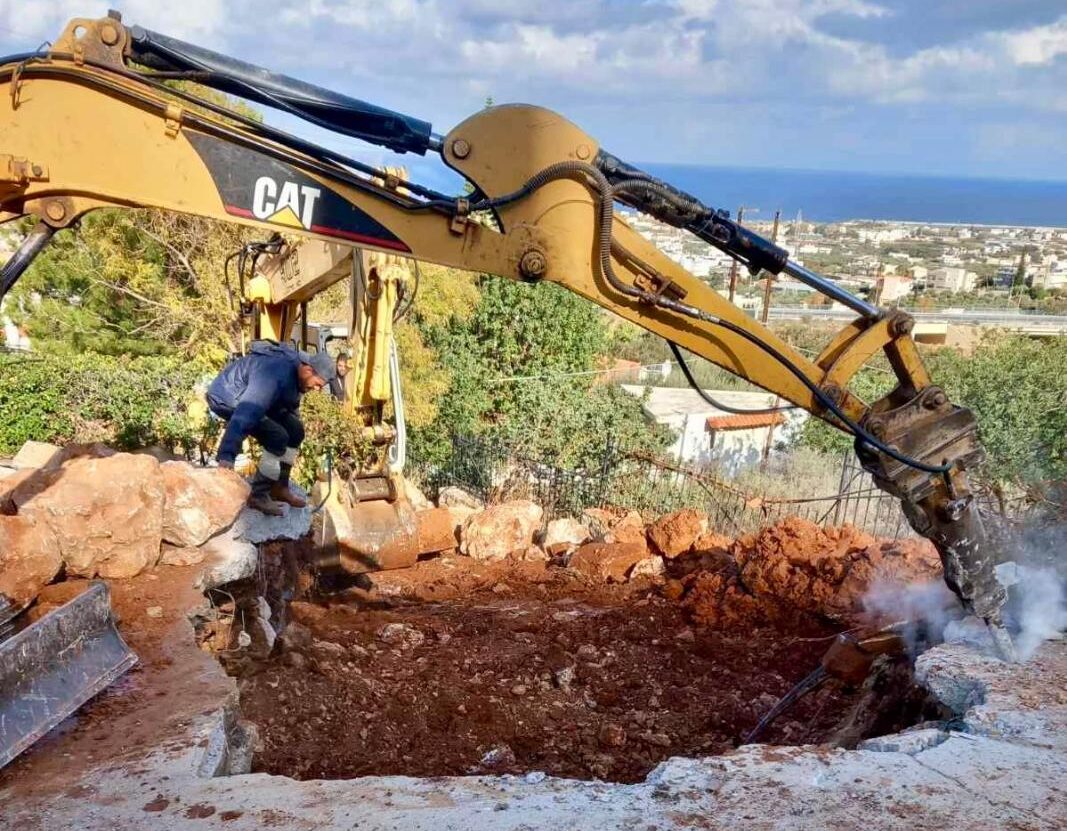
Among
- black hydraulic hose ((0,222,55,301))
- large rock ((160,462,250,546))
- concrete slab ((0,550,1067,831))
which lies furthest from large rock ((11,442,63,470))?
black hydraulic hose ((0,222,55,301))

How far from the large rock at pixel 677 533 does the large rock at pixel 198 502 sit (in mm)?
4144

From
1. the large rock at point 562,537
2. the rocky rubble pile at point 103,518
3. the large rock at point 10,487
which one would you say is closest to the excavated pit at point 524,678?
the rocky rubble pile at point 103,518

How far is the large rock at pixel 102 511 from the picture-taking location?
5480 millimetres

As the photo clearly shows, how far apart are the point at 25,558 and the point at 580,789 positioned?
3.86m

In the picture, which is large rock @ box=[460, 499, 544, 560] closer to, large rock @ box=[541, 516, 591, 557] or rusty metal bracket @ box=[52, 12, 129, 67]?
large rock @ box=[541, 516, 591, 557]

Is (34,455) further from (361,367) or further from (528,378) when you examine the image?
(528,378)

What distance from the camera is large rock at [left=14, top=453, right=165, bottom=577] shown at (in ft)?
18.0

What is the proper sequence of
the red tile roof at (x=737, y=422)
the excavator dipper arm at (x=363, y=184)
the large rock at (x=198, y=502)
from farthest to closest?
the red tile roof at (x=737, y=422) → the large rock at (x=198, y=502) → the excavator dipper arm at (x=363, y=184)

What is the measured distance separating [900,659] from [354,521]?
4.93 meters

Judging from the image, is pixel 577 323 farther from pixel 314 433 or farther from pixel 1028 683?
pixel 1028 683

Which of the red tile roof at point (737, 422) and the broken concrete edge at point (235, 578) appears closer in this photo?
the broken concrete edge at point (235, 578)

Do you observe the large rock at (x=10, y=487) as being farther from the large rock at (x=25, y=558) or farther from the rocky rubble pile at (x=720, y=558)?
the rocky rubble pile at (x=720, y=558)

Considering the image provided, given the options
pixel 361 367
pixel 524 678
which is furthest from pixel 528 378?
pixel 524 678

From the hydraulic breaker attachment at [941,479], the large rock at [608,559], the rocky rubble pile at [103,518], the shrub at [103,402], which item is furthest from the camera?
the shrub at [103,402]
